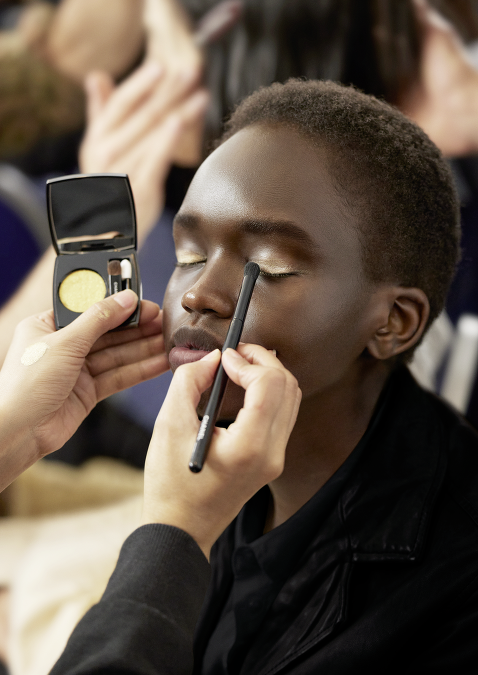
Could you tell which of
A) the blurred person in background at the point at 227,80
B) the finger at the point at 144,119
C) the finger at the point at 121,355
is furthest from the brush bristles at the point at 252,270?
the finger at the point at 144,119

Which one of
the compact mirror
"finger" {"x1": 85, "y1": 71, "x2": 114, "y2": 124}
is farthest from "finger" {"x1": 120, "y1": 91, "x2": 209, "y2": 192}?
the compact mirror

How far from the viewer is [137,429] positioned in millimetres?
1494

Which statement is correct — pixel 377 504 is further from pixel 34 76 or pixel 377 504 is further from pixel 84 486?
pixel 34 76

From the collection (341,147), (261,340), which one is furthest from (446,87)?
(261,340)

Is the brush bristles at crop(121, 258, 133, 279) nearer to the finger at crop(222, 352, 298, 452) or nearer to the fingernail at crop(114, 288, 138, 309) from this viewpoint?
the fingernail at crop(114, 288, 138, 309)

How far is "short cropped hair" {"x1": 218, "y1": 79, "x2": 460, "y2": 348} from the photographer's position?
2.49ft

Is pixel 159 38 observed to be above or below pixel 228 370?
above

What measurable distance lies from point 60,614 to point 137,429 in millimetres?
459

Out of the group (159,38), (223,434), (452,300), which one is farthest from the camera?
(159,38)

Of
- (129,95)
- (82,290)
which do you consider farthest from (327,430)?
(129,95)

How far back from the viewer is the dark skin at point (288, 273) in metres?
0.73

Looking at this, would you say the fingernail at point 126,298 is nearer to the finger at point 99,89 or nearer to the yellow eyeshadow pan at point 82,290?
the yellow eyeshadow pan at point 82,290

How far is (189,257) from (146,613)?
48 cm

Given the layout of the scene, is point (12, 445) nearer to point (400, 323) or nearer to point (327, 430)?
point (327, 430)
